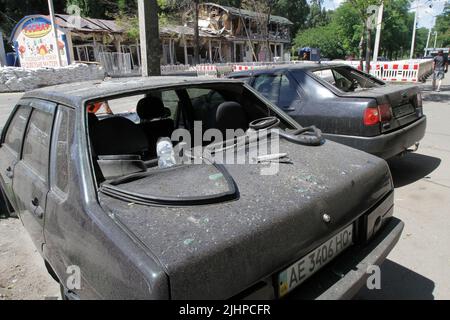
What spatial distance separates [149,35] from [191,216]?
4.60 meters

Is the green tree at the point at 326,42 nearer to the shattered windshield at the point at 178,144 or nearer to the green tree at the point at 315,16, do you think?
the green tree at the point at 315,16

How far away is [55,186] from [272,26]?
56708mm

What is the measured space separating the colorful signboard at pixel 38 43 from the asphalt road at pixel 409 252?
23.3m

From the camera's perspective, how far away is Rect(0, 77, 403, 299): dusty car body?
4.82ft

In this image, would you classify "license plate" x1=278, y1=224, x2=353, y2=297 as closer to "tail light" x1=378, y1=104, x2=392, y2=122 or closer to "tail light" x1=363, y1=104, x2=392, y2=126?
"tail light" x1=363, y1=104, x2=392, y2=126

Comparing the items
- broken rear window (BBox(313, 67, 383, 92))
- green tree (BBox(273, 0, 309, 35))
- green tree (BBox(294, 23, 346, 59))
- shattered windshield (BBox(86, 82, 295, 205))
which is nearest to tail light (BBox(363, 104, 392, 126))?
broken rear window (BBox(313, 67, 383, 92))

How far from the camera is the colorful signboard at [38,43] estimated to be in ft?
79.3

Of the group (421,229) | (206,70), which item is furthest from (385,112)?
(206,70)

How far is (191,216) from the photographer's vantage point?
1.67 m

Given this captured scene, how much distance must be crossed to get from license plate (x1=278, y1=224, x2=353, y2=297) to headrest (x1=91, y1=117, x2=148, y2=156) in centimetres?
148

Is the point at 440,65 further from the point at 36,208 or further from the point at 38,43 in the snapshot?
the point at 38,43

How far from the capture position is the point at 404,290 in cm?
269

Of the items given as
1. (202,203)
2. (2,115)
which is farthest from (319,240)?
(2,115)

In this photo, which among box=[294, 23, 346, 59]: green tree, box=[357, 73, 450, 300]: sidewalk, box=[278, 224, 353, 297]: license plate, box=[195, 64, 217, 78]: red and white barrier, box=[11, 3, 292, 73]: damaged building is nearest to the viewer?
box=[278, 224, 353, 297]: license plate
